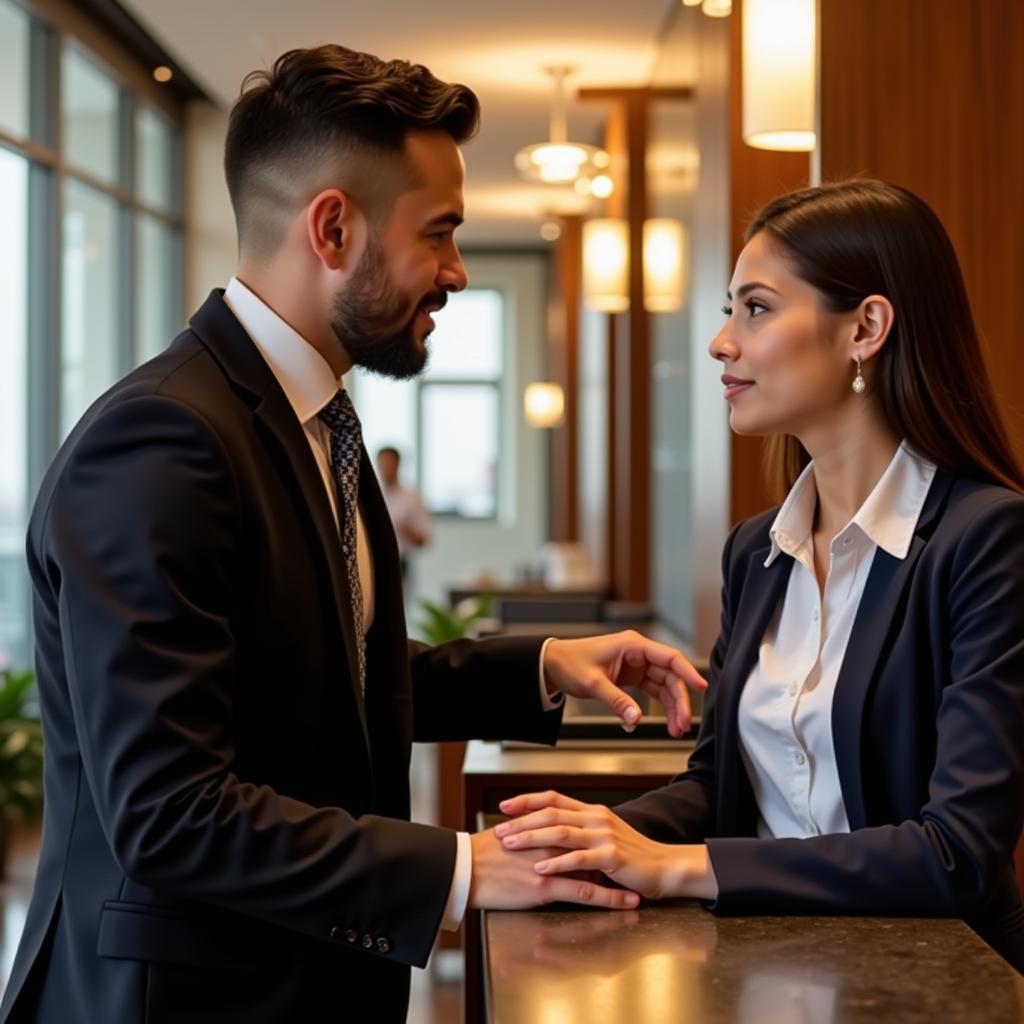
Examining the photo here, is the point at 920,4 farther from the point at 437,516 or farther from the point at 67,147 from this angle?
the point at 437,516

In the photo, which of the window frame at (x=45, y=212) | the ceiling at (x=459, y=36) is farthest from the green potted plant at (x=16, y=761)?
the ceiling at (x=459, y=36)

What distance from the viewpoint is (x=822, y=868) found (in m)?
1.63

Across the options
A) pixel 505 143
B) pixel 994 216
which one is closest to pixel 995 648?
pixel 994 216

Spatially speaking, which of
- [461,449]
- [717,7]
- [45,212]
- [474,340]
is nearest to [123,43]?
[45,212]

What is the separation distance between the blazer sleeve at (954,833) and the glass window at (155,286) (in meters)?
8.61

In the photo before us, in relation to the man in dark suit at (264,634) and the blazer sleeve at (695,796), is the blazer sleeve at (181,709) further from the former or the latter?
the blazer sleeve at (695,796)

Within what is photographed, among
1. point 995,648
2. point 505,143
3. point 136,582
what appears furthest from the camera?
point 505,143

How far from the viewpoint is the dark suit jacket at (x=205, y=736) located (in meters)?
1.47

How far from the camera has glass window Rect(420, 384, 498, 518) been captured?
15750 millimetres

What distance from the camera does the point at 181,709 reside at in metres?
1.47

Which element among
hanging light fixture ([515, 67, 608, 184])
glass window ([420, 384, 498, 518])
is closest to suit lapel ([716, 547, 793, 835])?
hanging light fixture ([515, 67, 608, 184])

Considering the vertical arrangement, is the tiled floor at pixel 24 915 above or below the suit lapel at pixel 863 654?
below

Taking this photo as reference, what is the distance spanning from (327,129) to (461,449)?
14072 millimetres

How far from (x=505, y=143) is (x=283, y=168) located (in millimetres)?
9265
